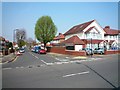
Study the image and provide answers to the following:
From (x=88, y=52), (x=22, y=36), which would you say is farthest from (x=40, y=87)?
(x=22, y=36)

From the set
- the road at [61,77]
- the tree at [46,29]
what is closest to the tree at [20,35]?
the tree at [46,29]

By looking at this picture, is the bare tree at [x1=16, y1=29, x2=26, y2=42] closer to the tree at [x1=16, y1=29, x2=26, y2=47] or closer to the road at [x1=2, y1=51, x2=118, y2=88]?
the tree at [x1=16, y1=29, x2=26, y2=47]

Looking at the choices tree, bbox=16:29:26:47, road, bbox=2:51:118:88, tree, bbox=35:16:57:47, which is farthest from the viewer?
tree, bbox=16:29:26:47

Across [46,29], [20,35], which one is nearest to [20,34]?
[20,35]

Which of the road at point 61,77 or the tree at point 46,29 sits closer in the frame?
the road at point 61,77

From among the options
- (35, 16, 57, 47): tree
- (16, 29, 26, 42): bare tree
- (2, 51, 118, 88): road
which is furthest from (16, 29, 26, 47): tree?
(2, 51, 118, 88): road

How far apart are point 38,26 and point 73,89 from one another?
187 feet

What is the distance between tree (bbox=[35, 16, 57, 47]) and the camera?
63594 mm

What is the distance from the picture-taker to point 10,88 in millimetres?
9320

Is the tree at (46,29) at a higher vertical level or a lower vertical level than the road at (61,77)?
higher

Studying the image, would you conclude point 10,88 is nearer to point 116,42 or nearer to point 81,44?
point 81,44

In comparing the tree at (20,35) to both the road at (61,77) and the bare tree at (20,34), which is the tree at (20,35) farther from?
the road at (61,77)

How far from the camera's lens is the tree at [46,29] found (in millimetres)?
63594

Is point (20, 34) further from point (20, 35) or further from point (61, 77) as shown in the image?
point (61, 77)
